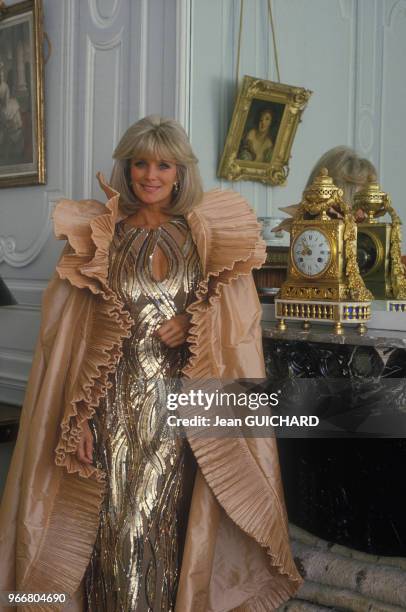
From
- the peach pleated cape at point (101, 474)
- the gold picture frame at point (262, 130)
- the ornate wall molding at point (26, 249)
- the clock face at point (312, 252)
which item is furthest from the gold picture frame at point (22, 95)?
the clock face at point (312, 252)

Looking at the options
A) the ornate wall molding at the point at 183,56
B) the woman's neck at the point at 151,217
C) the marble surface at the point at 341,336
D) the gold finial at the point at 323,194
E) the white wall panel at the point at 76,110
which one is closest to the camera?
the marble surface at the point at 341,336

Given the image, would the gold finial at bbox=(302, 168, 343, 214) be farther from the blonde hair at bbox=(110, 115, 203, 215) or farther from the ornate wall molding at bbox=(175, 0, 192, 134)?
the ornate wall molding at bbox=(175, 0, 192, 134)

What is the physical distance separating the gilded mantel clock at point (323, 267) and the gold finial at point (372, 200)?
17 centimetres

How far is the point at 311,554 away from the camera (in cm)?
247

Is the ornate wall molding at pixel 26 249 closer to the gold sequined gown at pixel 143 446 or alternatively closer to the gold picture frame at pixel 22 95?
the gold picture frame at pixel 22 95

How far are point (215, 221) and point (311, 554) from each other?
1067 mm

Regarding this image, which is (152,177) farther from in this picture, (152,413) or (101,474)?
(101,474)

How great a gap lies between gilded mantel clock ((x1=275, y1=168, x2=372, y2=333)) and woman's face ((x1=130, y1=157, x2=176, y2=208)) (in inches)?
17.9

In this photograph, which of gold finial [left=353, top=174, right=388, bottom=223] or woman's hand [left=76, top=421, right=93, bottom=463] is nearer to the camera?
woman's hand [left=76, top=421, right=93, bottom=463]

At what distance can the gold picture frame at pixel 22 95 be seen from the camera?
3.43m

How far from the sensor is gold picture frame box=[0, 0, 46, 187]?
3.43 metres

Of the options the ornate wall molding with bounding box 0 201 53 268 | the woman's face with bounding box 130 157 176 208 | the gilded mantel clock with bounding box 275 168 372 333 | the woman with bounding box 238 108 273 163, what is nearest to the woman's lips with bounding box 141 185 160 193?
the woman's face with bounding box 130 157 176 208

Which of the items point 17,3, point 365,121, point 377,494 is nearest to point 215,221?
point 365,121

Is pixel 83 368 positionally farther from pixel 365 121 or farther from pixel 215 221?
pixel 365 121
